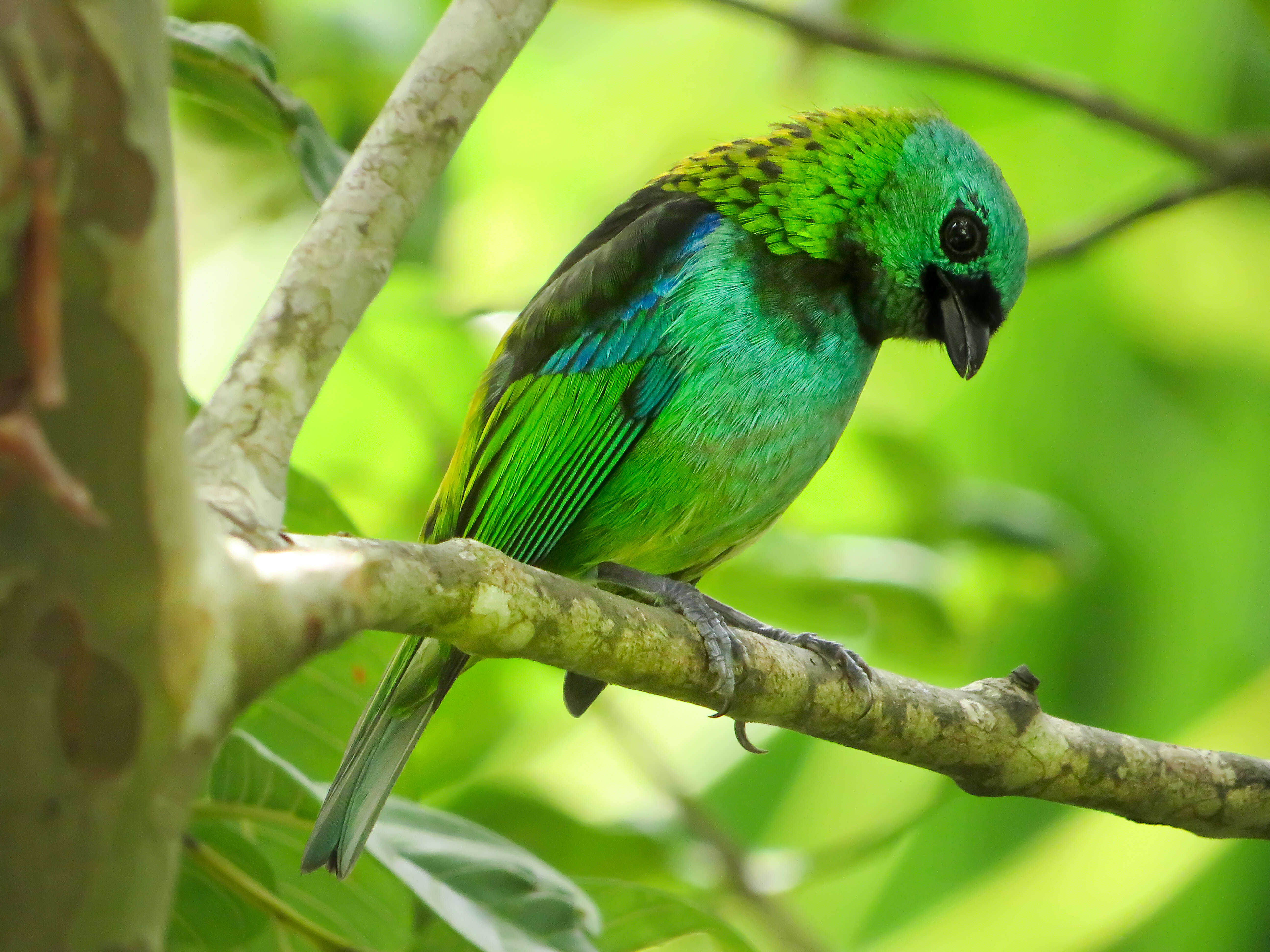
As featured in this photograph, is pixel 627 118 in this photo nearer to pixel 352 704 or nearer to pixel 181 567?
pixel 352 704

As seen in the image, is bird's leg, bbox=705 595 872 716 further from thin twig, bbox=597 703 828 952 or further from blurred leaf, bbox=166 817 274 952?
blurred leaf, bbox=166 817 274 952

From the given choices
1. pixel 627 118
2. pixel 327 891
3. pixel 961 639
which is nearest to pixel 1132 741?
pixel 961 639

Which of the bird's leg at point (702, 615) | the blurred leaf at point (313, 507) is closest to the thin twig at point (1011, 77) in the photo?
the bird's leg at point (702, 615)

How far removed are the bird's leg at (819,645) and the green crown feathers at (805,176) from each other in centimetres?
82

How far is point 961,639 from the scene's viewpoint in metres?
3.61

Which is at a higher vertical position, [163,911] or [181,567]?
[181,567]

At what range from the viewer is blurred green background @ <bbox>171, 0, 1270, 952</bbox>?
3.51 m

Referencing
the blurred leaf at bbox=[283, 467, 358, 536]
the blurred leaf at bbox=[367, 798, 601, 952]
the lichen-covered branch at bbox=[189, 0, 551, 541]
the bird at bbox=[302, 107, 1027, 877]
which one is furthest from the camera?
the bird at bbox=[302, 107, 1027, 877]

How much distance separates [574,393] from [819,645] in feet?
2.47

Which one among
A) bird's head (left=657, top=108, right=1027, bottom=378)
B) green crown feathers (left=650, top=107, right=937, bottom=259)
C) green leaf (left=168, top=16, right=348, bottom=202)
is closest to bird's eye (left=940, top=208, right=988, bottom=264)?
bird's head (left=657, top=108, right=1027, bottom=378)

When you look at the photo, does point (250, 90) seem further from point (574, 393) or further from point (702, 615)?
point (702, 615)

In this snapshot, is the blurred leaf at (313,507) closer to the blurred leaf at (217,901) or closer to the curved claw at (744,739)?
the blurred leaf at (217,901)

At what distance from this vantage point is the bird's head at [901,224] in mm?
2928

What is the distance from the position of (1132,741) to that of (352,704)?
1452mm
